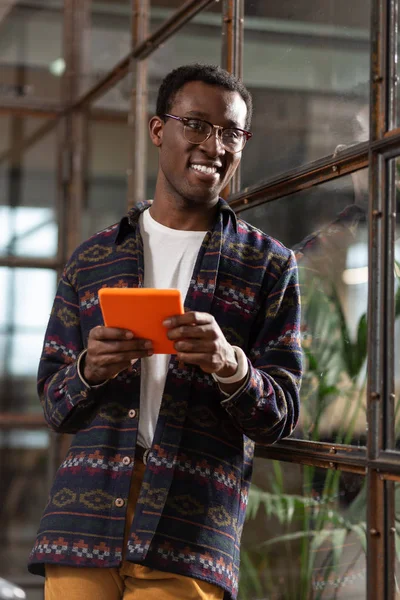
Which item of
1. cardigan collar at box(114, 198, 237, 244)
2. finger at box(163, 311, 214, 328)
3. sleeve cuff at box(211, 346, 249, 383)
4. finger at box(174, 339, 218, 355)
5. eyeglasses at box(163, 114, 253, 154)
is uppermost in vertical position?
eyeglasses at box(163, 114, 253, 154)

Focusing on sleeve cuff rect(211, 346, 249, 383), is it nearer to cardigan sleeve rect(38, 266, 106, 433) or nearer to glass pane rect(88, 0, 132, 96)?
cardigan sleeve rect(38, 266, 106, 433)

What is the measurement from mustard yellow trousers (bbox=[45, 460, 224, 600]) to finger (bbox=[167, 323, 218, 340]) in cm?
38

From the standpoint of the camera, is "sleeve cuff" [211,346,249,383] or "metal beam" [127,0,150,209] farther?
"metal beam" [127,0,150,209]

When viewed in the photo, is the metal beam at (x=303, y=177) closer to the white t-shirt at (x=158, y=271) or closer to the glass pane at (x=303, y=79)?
the glass pane at (x=303, y=79)

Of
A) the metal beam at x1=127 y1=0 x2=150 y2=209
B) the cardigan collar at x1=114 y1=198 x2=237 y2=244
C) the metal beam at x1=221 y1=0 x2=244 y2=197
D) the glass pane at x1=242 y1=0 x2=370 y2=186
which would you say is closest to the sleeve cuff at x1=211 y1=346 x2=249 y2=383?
the cardigan collar at x1=114 y1=198 x2=237 y2=244

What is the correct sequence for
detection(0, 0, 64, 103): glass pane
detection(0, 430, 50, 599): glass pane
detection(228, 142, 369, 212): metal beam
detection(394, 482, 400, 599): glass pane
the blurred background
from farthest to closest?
detection(0, 0, 64, 103): glass pane
detection(0, 430, 50, 599): glass pane
detection(228, 142, 369, 212): metal beam
the blurred background
detection(394, 482, 400, 599): glass pane

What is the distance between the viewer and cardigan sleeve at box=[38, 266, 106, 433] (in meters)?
1.71

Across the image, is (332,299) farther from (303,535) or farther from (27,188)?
(27,188)

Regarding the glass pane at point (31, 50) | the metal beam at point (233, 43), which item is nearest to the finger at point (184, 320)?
the metal beam at point (233, 43)

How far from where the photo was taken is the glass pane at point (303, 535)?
194 centimetres

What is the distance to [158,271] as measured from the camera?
1834 mm

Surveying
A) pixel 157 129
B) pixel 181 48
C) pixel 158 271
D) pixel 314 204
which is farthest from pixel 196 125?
pixel 181 48

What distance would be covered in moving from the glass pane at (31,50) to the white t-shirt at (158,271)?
2642mm

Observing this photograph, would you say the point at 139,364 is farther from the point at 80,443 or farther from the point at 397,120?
the point at 397,120
